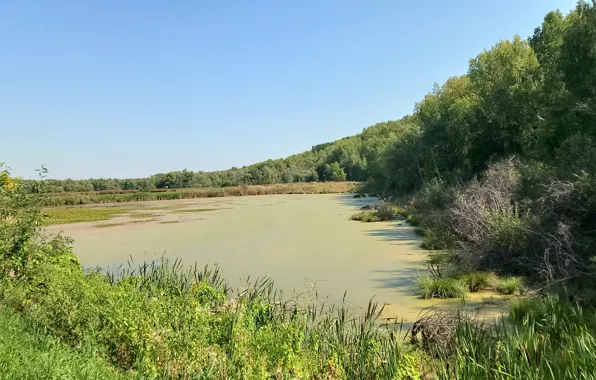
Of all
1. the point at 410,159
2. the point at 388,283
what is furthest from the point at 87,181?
the point at 388,283

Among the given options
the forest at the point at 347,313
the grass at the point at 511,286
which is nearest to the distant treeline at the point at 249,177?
the forest at the point at 347,313

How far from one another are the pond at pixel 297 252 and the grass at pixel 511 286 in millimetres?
1394

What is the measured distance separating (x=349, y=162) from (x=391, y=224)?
241ft

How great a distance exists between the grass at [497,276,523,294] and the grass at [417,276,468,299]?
624 mm

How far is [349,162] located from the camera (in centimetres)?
9344

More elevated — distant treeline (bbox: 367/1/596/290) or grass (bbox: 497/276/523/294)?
distant treeline (bbox: 367/1/596/290)

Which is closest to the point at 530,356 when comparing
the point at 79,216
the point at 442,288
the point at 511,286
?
the point at 442,288

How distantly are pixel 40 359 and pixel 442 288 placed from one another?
6.23 metres

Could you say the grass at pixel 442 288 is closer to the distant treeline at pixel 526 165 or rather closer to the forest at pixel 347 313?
the forest at pixel 347 313

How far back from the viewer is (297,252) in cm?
1373

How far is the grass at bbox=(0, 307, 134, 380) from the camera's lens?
3.74 m

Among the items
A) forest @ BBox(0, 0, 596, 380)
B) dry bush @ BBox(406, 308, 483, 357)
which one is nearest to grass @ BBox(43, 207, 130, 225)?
forest @ BBox(0, 0, 596, 380)

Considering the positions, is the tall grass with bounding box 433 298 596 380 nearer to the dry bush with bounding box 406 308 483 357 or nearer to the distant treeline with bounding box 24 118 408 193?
the dry bush with bounding box 406 308 483 357

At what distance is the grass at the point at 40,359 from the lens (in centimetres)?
374
